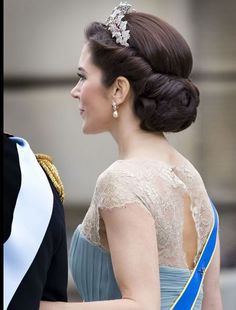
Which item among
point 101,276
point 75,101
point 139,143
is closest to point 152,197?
point 139,143

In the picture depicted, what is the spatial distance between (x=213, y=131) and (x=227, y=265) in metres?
0.75

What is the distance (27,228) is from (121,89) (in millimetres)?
791

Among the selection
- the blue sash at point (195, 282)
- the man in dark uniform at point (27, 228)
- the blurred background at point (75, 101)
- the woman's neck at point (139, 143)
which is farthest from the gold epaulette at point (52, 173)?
the blurred background at point (75, 101)

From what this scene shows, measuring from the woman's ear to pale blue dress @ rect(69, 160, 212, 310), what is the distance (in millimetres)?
178

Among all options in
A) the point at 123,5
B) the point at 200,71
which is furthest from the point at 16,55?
the point at 123,5

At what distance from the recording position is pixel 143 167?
2336mm

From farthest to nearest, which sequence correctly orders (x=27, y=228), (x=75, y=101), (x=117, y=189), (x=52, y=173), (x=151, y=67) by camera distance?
1. (x=75, y=101)
2. (x=151, y=67)
3. (x=117, y=189)
4. (x=52, y=173)
5. (x=27, y=228)

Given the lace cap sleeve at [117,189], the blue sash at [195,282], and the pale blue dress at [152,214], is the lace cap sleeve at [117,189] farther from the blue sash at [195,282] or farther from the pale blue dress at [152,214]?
the blue sash at [195,282]

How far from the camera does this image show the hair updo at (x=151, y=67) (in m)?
2.37

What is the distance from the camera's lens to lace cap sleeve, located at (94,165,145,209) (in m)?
2.26

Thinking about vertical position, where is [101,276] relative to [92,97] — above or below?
below

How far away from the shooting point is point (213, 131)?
194 inches

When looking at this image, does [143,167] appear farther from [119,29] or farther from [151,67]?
[119,29]

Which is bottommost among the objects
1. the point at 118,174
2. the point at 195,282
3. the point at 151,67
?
the point at 195,282
